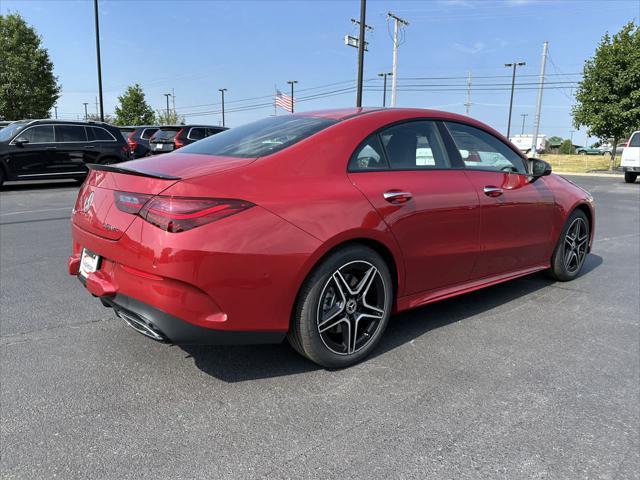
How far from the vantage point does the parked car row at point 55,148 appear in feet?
40.1

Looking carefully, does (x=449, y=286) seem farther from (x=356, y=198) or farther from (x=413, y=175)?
(x=356, y=198)

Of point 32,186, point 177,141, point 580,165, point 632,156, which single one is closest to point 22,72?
point 177,141

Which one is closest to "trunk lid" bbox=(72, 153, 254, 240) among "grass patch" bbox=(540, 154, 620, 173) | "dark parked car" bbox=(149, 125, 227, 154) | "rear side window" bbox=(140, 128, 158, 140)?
"dark parked car" bbox=(149, 125, 227, 154)

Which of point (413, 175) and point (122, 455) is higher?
point (413, 175)

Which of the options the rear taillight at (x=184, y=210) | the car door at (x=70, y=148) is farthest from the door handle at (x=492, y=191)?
the car door at (x=70, y=148)

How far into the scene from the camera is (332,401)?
2623mm

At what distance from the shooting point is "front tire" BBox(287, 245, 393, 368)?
9.02ft

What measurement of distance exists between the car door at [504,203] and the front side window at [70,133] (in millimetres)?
12009

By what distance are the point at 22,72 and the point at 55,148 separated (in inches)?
980

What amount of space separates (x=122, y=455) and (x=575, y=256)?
4550mm

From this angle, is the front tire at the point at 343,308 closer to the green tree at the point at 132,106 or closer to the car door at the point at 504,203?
the car door at the point at 504,203

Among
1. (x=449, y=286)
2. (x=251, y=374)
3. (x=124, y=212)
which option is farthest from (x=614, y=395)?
(x=124, y=212)

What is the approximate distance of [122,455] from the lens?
84.5 inches

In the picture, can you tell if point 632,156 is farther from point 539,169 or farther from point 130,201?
point 130,201
